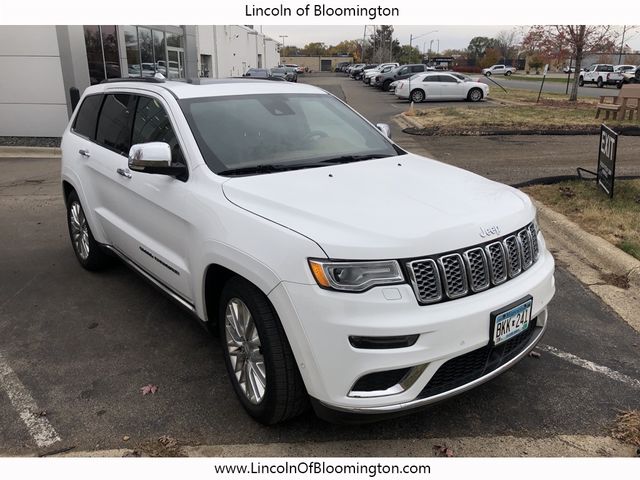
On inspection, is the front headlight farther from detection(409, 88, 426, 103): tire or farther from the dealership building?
detection(409, 88, 426, 103): tire

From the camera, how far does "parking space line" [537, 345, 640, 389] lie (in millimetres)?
3405

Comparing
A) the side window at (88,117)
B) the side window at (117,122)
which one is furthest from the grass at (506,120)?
the side window at (117,122)

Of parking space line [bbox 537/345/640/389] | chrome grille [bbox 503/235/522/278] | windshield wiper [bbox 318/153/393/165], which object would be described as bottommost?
parking space line [bbox 537/345/640/389]

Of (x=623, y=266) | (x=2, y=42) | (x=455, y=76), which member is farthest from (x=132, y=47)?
(x=623, y=266)

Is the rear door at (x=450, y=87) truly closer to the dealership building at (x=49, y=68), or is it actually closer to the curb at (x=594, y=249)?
the dealership building at (x=49, y=68)

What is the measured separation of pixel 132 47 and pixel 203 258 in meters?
17.7

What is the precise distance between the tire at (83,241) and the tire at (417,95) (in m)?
23.0

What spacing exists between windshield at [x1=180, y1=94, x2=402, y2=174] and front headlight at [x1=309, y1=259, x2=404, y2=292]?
1106mm

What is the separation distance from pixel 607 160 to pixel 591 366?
4276 millimetres

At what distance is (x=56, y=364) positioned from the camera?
3.68 metres

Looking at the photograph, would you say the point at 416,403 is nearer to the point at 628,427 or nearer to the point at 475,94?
the point at 628,427

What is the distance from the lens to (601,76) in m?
42.3

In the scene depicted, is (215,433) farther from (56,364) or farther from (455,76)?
(455,76)

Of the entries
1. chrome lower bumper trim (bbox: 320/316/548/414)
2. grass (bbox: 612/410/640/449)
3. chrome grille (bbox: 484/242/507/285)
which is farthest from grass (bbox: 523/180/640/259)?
chrome lower bumper trim (bbox: 320/316/548/414)
